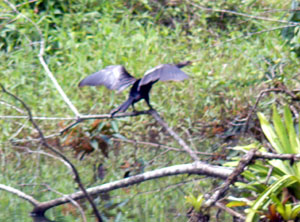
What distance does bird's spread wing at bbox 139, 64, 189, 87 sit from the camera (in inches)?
113

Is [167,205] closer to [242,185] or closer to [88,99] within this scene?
[242,185]

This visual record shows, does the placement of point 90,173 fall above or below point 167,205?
below

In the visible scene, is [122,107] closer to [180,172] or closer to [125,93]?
[180,172]

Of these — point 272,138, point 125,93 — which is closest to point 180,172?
point 272,138

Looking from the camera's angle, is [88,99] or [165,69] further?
[88,99]

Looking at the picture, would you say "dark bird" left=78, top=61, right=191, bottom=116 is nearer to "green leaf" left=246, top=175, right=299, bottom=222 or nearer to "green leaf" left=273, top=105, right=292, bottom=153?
"green leaf" left=273, top=105, right=292, bottom=153

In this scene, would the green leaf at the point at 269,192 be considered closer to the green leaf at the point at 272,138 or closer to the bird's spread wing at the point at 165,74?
the green leaf at the point at 272,138

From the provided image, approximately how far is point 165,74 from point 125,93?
280 cm

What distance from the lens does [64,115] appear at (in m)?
5.45

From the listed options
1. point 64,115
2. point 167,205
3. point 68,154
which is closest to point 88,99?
point 64,115

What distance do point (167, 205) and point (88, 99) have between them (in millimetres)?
2676

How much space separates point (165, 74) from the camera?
115 inches

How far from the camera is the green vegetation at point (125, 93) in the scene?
11.7 ft

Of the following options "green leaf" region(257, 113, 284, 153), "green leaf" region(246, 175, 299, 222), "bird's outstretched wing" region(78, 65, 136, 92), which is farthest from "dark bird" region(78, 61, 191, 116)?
"green leaf" region(246, 175, 299, 222)
